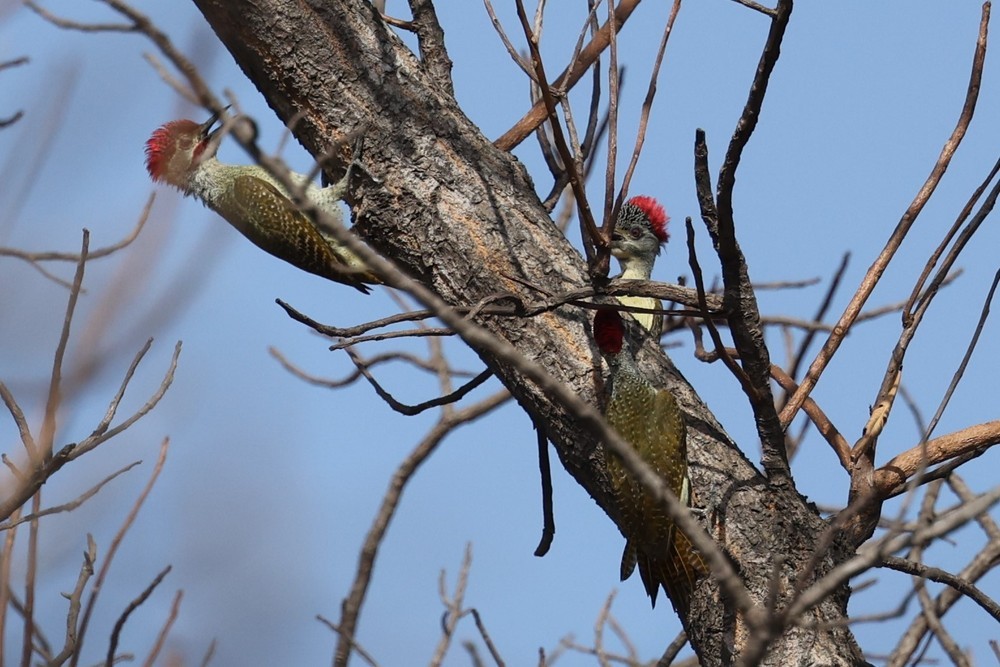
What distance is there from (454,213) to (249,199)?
268cm

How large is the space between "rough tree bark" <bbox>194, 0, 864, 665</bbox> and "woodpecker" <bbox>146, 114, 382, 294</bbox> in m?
1.19

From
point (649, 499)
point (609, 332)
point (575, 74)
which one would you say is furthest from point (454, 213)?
point (649, 499)

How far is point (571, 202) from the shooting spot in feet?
19.7

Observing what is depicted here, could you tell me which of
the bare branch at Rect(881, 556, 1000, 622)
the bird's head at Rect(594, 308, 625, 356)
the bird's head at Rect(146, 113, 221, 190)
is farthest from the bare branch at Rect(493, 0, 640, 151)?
the bird's head at Rect(146, 113, 221, 190)

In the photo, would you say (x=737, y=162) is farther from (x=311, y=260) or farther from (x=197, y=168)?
(x=197, y=168)

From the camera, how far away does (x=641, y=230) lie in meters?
6.55

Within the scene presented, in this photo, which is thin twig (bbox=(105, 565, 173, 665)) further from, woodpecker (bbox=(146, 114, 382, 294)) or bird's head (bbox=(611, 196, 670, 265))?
bird's head (bbox=(611, 196, 670, 265))

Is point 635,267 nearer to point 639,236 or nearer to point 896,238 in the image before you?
point 639,236

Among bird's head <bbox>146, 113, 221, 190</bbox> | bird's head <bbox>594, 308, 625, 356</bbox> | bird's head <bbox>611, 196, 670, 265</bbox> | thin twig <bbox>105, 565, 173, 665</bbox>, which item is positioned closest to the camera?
thin twig <bbox>105, 565, 173, 665</bbox>

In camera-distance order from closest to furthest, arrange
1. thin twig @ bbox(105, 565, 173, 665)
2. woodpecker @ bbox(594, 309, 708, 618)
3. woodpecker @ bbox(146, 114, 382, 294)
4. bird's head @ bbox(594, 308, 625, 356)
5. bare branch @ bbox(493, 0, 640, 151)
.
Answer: thin twig @ bbox(105, 565, 173, 665)
woodpecker @ bbox(594, 309, 708, 618)
bird's head @ bbox(594, 308, 625, 356)
bare branch @ bbox(493, 0, 640, 151)
woodpecker @ bbox(146, 114, 382, 294)

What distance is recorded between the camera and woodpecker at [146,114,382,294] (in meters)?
5.34

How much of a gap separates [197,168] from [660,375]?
3.56m

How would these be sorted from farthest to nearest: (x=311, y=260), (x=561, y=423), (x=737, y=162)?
(x=311, y=260)
(x=561, y=423)
(x=737, y=162)

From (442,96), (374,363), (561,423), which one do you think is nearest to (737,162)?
(561,423)
